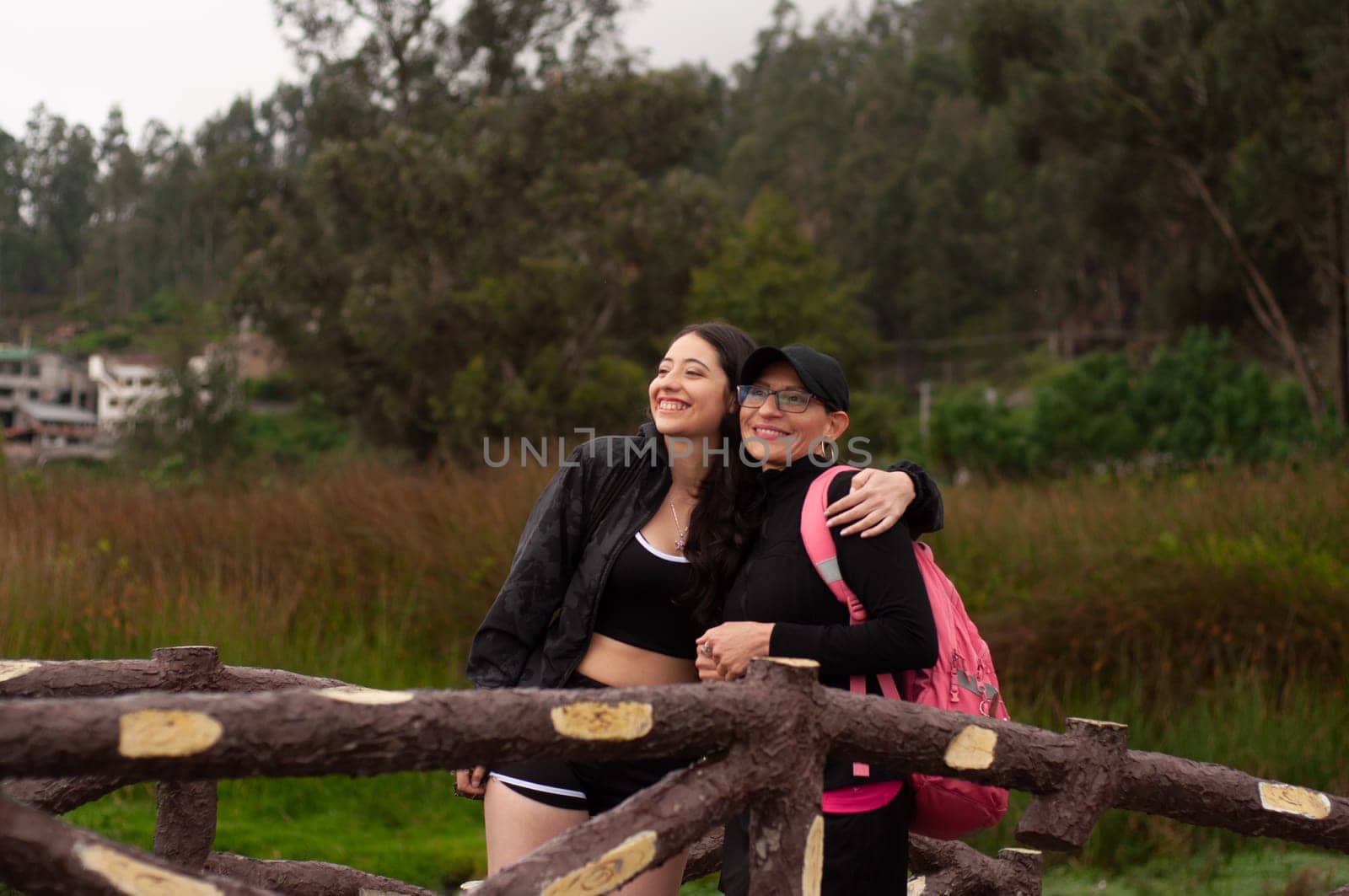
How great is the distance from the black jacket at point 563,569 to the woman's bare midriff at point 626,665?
1.3 inches

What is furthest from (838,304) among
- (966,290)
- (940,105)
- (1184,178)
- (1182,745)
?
(1182,745)

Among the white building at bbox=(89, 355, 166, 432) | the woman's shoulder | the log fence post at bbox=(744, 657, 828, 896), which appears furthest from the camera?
the white building at bbox=(89, 355, 166, 432)

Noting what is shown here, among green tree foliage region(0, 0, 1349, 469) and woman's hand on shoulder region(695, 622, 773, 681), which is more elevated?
green tree foliage region(0, 0, 1349, 469)

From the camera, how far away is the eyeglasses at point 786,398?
2.43m

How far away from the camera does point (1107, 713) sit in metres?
6.49

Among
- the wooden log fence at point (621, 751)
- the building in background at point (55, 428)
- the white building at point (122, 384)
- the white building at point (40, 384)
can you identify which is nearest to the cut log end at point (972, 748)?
the wooden log fence at point (621, 751)

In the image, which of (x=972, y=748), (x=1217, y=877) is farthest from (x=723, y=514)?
(x=1217, y=877)

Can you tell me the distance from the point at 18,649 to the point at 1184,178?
751 inches

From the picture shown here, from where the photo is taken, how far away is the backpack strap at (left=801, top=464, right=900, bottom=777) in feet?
7.42

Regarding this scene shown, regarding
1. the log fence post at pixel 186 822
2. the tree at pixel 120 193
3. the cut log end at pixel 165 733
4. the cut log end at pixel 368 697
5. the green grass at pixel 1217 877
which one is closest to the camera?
the cut log end at pixel 165 733

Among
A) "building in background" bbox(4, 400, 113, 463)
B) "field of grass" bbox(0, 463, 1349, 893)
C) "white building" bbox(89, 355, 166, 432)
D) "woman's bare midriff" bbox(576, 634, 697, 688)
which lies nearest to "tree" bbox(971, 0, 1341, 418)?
"field of grass" bbox(0, 463, 1349, 893)

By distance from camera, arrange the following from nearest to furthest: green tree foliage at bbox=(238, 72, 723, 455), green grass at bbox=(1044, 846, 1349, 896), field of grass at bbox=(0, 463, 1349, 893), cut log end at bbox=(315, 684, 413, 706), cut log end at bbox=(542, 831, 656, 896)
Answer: cut log end at bbox=(315, 684, 413, 706) < cut log end at bbox=(542, 831, 656, 896) < green grass at bbox=(1044, 846, 1349, 896) < field of grass at bbox=(0, 463, 1349, 893) < green tree foliage at bbox=(238, 72, 723, 455)

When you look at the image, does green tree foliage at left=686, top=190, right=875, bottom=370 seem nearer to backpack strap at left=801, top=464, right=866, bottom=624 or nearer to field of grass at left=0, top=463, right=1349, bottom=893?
field of grass at left=0, top=463, right=1349, bottom=893

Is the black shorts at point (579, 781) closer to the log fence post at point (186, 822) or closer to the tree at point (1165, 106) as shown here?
the log fence post at point (186, 822)
